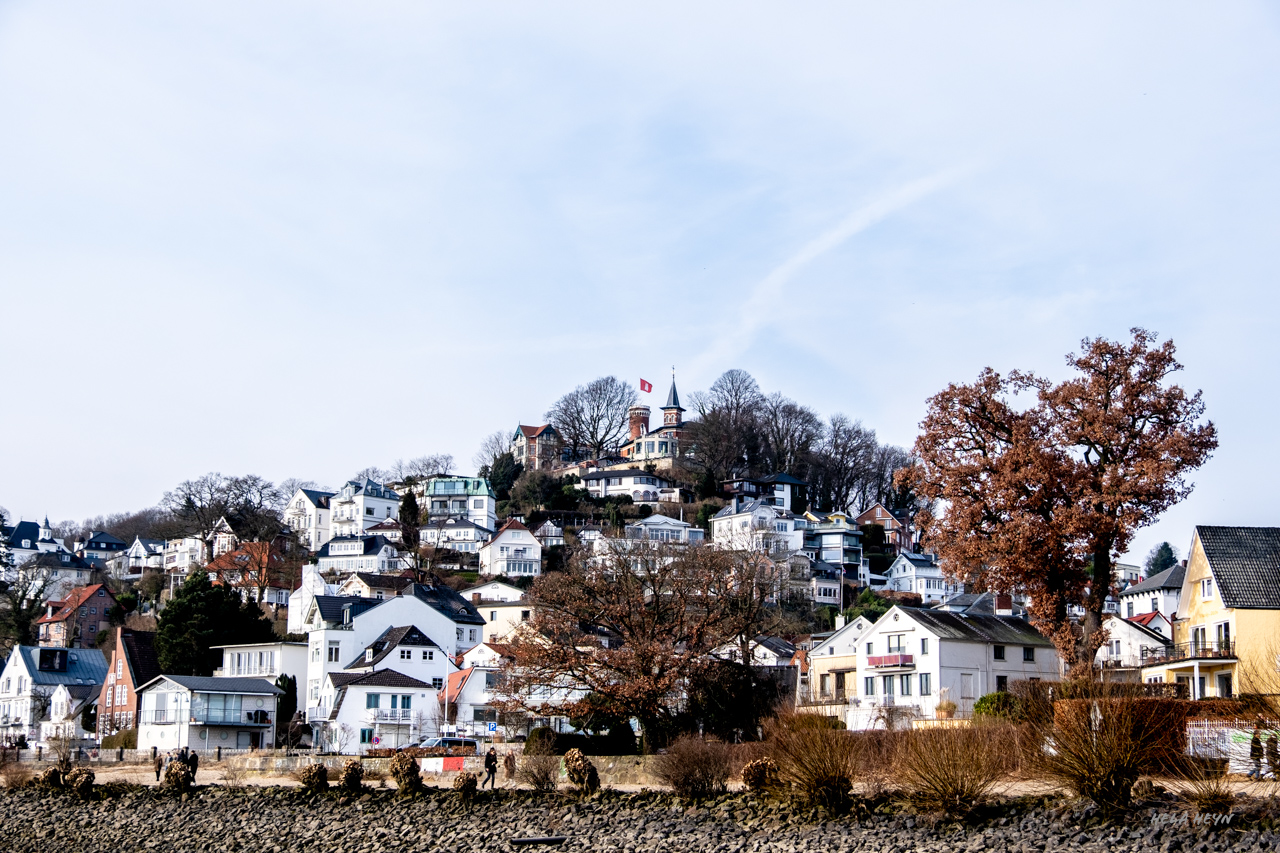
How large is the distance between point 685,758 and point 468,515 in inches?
4486

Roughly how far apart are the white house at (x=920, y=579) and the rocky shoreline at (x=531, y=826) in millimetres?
89335

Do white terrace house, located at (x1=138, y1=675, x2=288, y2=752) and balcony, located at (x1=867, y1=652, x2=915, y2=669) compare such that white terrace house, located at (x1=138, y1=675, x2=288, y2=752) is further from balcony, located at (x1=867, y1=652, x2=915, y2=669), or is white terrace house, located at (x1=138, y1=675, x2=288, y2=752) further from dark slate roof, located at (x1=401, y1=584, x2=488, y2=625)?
balcony, located at (x1=867, y1=652, x2=915, y2=669)

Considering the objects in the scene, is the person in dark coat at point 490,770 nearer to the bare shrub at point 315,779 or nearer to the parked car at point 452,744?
the bare shrub at point 315,779

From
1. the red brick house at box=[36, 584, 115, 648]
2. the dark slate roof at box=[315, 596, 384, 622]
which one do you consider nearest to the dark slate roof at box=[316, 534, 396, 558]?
the red brick house at box=[36, 584, 115, 648]

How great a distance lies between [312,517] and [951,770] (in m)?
130

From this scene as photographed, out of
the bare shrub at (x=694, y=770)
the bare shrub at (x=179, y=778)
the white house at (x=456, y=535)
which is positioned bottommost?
the bare shrub at (x=179, y=778)

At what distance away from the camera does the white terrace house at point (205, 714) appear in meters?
63.3

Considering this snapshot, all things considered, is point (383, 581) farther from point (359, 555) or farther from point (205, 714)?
point (205, 714)

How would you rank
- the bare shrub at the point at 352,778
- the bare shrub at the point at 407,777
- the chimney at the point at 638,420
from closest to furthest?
the bare shrub at the point at 407,777
the bare shrub at the point at 352,778
the chimney at the point at 638,420

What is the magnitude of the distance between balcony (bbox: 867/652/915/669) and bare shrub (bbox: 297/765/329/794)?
26.9 metres

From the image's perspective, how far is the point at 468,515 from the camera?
14388cm

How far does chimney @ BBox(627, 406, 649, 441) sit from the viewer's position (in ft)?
540

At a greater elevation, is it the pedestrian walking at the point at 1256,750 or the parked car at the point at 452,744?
the pedestrian walking at the point at 1256,750

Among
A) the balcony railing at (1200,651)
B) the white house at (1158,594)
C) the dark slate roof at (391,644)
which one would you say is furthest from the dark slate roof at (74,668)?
the white house at (1158,594)
